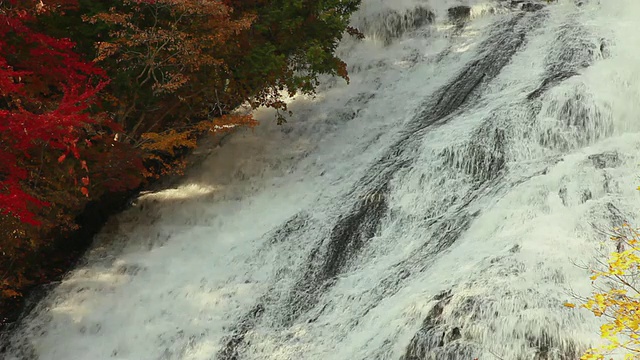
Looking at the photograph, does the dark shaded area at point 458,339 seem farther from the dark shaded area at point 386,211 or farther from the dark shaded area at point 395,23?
the dark shaded area at point 395,23

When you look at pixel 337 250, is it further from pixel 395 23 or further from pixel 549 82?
pixel 395 23

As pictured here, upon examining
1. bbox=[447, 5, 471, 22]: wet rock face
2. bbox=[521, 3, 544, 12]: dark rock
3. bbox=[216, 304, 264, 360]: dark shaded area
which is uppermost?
bbox=[447, 5, 471, 22]: wet rock face

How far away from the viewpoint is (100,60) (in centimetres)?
1079

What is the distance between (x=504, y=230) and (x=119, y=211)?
7435 millimetres

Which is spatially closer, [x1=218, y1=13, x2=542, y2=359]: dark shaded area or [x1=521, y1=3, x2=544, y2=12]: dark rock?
[x1=218, y1=13, x2=542, y2=359]: dark shaded area

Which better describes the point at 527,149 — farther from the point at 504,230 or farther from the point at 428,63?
the point at 428,63

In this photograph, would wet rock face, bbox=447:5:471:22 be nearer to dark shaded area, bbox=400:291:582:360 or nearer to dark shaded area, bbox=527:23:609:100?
dark shaded area, bbox=527:23:609:100

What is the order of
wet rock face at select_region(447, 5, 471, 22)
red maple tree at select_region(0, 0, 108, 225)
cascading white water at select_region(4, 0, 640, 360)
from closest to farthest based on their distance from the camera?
cascading white water at select_region(4, 0, 640, 360), red maple tree at select_region(0, 0, 108, 225), wet rock face at select_region(447, 5, 471, 22)

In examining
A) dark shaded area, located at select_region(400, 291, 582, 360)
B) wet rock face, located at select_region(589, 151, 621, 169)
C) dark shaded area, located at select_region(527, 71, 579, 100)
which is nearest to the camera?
dark shaded area, located at select_region(400, 291, 582, 360)

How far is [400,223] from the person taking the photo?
31.9ft

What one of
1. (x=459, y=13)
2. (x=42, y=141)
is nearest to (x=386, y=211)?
(x=42, y=141)

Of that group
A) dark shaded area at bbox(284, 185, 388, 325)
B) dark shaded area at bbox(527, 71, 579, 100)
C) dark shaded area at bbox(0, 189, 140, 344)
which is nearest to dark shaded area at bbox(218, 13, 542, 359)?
dark shaded area at bbox(284, 185, 388, 325)

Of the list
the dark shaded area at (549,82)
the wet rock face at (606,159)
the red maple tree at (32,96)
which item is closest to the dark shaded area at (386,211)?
the dark shaded area at (549,82)

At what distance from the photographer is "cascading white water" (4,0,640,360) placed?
24.7 feet
